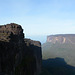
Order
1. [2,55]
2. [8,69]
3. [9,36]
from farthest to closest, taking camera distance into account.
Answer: [9,36]
[8,69]
[2,55]

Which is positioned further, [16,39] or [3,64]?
[16,39]

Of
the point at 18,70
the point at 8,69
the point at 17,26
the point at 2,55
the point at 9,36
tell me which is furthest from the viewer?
the point at 17,26

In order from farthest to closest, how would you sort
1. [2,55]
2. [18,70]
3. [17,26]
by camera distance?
1. [17,26]
2. [18,70]
3. [2,55]

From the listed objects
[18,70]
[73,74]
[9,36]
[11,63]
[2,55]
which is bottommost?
[73,74]

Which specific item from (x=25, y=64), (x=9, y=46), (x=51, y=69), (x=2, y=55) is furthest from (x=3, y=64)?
(x=51, y=69)

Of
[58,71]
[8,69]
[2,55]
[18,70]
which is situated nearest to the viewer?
[2,55]

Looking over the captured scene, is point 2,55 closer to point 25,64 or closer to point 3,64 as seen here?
point 3,64

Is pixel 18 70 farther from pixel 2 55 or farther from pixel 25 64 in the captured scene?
pixel 2 55

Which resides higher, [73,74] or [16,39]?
[16,39]

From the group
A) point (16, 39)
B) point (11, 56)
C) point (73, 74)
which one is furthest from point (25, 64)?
point (73, 74)
